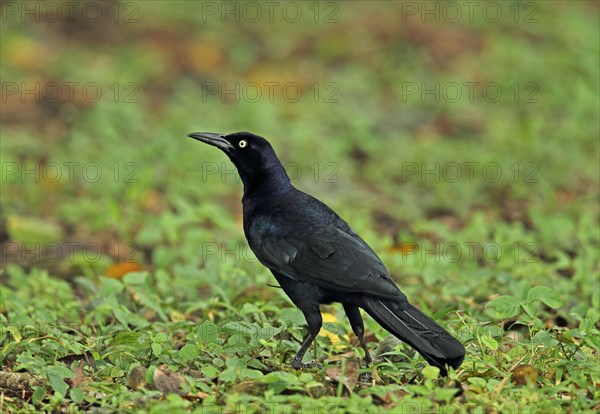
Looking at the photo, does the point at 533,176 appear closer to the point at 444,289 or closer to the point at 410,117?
the point at 410,117

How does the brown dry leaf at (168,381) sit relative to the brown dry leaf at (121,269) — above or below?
above

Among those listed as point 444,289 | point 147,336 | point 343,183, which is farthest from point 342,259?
point 343,183

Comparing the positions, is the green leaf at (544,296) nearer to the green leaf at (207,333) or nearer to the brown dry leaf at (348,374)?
the brown dry leaf at (348,374)

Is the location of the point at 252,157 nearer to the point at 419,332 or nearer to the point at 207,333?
the point at 207,333

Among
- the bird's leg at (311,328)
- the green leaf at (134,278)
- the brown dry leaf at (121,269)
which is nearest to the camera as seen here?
the bird's leg at (311,328)

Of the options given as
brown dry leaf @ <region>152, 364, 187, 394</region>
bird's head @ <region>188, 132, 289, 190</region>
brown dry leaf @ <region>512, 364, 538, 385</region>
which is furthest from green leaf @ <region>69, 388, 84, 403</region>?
brown dry leaf @ <region>512, 364, 538, 385</region>

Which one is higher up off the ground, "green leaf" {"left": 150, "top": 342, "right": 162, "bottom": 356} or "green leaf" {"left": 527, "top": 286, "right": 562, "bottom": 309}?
"green leaf" {"left": 527, "top": 286, "right": 562, "bottom": 309}

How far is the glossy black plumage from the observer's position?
15.4 feet

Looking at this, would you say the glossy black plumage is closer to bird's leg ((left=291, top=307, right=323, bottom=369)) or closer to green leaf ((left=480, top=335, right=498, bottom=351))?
bird's leg ((left=291, top=307, right=323, bottom=369))

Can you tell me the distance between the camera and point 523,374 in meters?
4.80

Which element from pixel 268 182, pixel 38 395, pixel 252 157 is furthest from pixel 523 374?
pixel 38 395

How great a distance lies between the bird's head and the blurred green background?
87 cm

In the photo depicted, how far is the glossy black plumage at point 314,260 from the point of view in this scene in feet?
15.4

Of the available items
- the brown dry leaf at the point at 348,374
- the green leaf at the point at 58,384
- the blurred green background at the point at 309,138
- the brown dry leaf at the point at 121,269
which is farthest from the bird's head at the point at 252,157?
the brown dry leaf at the point at 121,269
